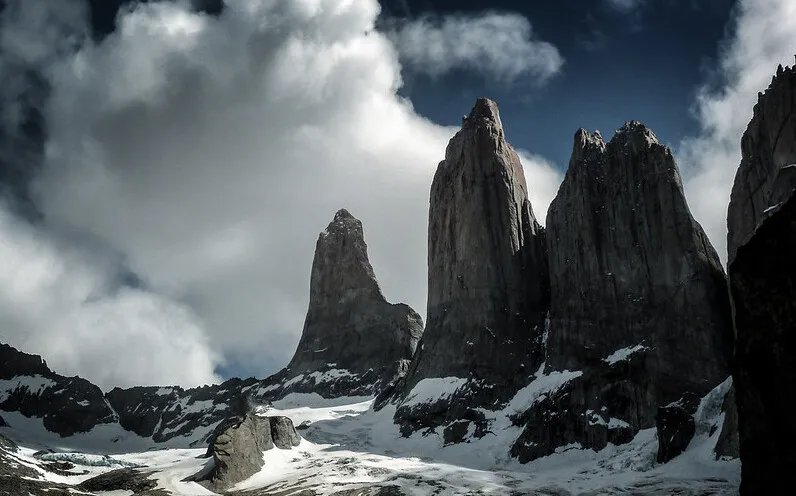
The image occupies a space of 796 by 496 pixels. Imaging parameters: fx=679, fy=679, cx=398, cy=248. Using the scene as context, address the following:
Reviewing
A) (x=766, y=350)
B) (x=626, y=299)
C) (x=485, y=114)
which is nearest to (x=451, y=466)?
(x=626, y=299)

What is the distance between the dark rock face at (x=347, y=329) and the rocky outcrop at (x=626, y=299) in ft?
188

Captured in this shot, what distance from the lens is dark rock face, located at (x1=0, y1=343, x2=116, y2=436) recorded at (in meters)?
162

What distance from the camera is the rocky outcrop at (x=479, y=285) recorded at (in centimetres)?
9588

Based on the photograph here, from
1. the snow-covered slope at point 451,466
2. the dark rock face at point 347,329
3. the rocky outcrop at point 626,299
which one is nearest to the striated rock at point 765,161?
the rocky outcrop at point 626,299

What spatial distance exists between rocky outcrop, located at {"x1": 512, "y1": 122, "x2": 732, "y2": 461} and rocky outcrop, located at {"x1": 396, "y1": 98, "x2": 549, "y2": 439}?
6.31m

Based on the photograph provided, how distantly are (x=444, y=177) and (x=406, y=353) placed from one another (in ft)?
152

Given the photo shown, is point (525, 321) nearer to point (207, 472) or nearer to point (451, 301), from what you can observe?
point (451, 301)

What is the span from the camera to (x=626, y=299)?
84625 millimetres

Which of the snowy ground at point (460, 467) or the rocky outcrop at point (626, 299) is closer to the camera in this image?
the snowy ground at point (460, 467)

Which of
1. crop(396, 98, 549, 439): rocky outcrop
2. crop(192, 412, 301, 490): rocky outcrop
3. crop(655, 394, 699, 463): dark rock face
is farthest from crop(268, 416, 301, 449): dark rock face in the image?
crop(655, 394, 699, 463): dark rock face

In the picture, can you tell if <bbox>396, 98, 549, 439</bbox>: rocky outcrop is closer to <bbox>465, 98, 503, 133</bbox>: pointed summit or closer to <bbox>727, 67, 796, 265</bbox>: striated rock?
<bbox>465, 98, 503, 133</bbox>: pointed summit

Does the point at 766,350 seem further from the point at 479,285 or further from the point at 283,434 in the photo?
the point at 479,285

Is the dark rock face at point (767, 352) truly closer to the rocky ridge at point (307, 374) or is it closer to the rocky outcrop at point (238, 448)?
the rocky outcrop at point (238, 448)

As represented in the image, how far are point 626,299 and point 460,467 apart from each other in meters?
29.7
